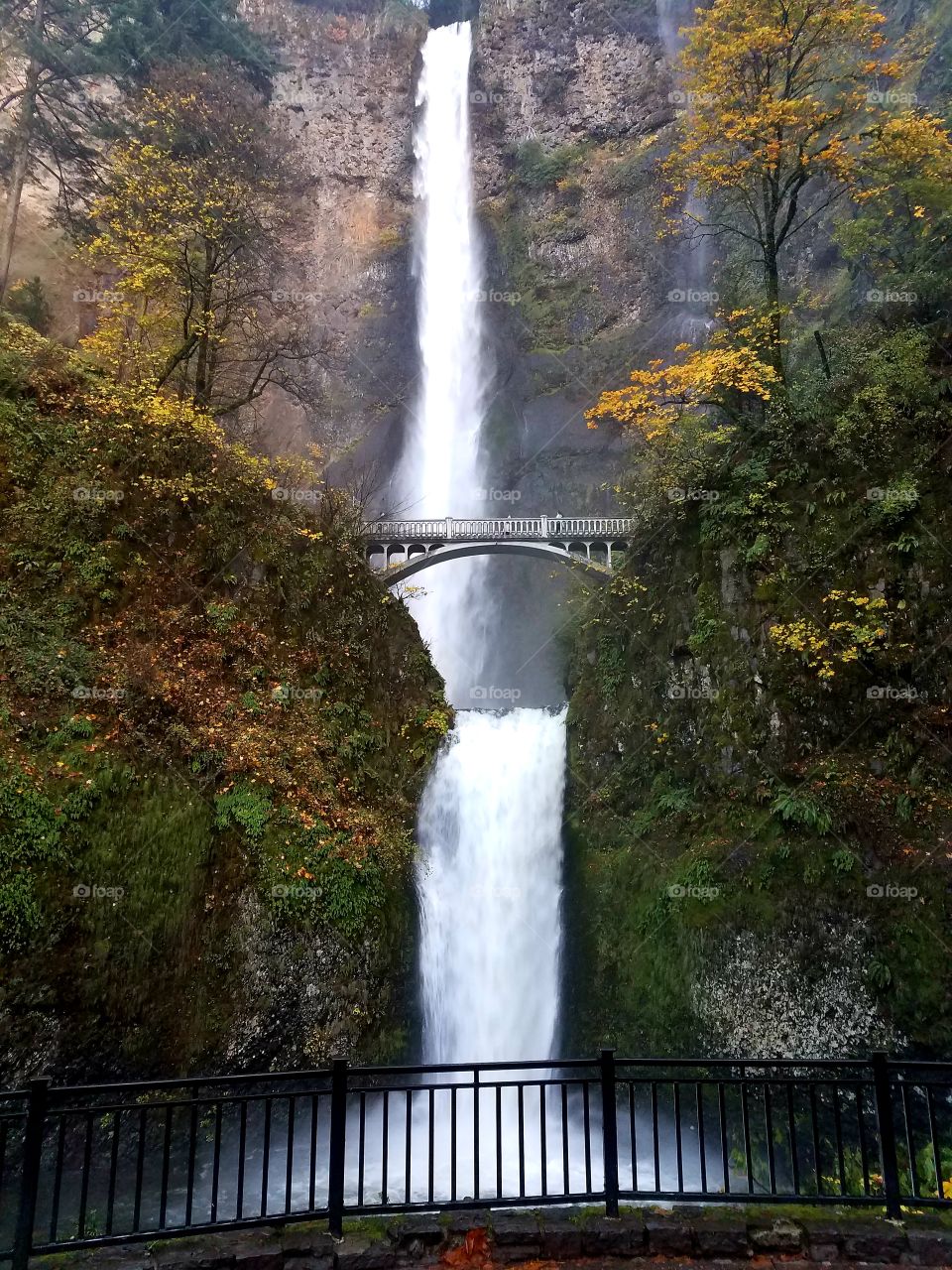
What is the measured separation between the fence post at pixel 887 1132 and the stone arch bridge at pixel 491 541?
1858 cm

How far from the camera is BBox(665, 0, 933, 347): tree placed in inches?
470

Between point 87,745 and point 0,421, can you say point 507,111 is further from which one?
point 87,745

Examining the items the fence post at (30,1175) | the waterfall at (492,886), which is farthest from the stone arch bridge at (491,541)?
the fence post at (30,1175)

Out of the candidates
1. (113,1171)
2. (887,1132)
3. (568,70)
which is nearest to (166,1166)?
(113,1171)

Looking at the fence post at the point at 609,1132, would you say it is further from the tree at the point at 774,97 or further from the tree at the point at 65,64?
the tree at the point at 65,64

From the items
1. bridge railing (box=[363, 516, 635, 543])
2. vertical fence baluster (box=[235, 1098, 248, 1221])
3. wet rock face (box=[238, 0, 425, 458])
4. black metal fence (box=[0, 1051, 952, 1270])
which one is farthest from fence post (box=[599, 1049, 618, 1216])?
wet rock face (box=[238, 0, 425, 458])

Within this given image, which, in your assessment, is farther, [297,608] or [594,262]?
[594,262]

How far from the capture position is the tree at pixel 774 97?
11.9m

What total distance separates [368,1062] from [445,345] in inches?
1141

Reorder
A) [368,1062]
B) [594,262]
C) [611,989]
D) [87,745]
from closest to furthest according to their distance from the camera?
[87,745] → [368,1062] → [611,989] → [594,262]

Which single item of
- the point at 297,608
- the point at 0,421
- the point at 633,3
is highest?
the point at 633,3

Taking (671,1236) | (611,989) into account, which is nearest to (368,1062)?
(611,989)

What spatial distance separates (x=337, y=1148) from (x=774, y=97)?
1600 cm

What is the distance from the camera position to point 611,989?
37.6 feet
